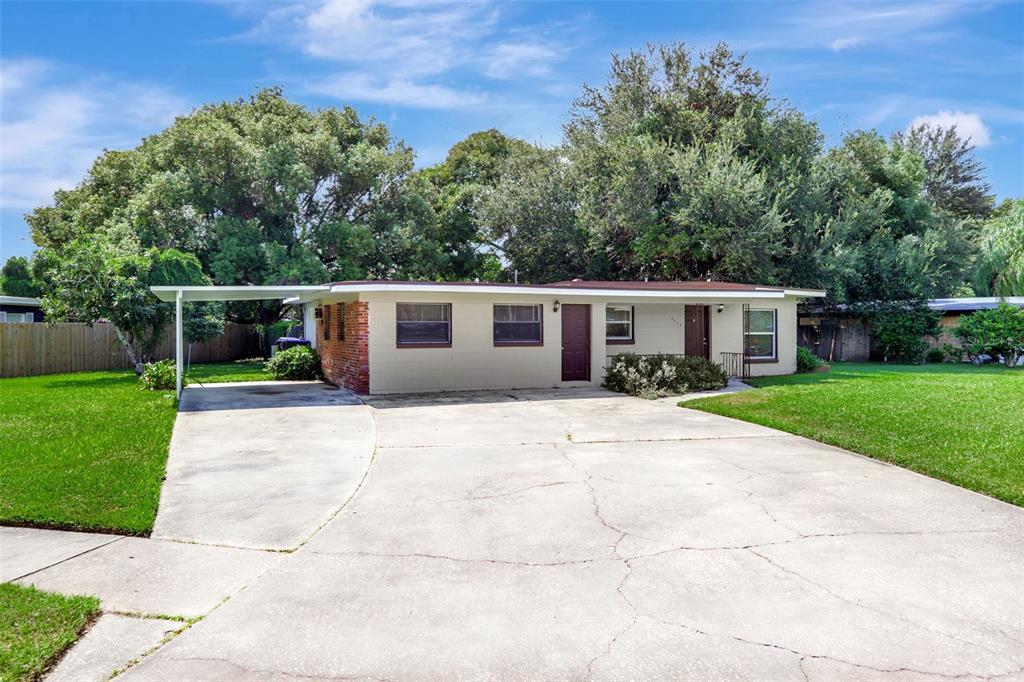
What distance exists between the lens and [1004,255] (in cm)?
2858

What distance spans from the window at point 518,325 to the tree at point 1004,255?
23626 millimetres

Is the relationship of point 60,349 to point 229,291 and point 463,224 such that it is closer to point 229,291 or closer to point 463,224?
point 229,291

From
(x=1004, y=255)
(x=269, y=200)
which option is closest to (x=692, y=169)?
(x=269, y=200)

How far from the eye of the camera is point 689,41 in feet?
81.9

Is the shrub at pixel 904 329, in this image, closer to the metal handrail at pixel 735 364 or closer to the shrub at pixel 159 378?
the metal handrail at pixel 735 364

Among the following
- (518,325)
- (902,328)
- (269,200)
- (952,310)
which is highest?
(269,200)

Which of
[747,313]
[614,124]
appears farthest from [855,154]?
[747,313]

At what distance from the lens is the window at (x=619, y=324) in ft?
53.2

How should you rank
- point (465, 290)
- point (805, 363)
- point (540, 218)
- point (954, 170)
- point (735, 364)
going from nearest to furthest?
1. point (465, 290)
2. point (735, 364)
3. point (805, 363)
4. point (540, 218)
5. point (954, 170)

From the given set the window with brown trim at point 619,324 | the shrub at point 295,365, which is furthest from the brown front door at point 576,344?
the shrub at point 295,365

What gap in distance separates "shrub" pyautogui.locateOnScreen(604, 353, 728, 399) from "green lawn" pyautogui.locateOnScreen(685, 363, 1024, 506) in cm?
138

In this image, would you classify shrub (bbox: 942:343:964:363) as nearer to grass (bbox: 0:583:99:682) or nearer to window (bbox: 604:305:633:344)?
window (bbox: 604:305:633:344)

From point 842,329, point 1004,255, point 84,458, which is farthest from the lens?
point 1004,255

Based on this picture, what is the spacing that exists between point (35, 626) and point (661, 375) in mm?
12202
